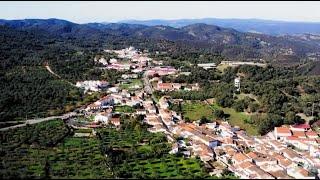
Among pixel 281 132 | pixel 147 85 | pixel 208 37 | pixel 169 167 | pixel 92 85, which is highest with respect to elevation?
pixel 169 167

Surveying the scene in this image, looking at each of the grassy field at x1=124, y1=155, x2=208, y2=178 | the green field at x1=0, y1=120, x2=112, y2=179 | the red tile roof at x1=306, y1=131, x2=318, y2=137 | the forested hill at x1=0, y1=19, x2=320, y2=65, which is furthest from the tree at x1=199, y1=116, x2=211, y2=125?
the forested hill at x1=0, y1=19, x2=320, y2=65

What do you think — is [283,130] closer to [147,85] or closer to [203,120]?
[203,120]

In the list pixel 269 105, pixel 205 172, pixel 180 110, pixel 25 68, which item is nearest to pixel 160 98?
pixel 180 110

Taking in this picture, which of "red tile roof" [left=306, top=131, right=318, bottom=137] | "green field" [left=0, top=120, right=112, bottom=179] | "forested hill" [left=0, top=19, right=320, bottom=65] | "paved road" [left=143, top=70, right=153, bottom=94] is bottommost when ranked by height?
"forested hill" [left=0, top=19, right=320, bottom=65]

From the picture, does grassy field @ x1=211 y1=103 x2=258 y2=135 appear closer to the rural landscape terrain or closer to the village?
the rural landscape terrain

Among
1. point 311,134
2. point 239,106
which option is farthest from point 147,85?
point 311,134

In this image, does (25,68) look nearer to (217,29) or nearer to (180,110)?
(180,110)
